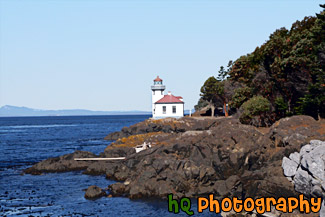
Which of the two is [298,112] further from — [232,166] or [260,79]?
[232,166]

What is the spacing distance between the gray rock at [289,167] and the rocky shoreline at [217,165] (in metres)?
0.38

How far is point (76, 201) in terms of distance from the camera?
107ft

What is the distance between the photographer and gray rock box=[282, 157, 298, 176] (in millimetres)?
29128

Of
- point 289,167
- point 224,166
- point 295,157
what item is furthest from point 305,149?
point 224,166

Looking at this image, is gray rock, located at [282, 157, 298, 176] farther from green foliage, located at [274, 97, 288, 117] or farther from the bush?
the bush

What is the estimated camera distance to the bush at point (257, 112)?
53844mm

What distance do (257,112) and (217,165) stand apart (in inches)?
790

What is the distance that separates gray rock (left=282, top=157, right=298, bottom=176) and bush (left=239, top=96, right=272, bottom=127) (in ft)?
77.3

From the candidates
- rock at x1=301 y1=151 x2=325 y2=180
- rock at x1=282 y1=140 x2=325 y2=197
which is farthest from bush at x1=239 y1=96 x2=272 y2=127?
rock at x1=301 y1=151 x2=325 y2=180

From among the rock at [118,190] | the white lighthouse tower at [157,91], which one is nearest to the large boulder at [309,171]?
the rock at [118,190]

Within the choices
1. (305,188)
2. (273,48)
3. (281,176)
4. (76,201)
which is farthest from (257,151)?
(273,48)

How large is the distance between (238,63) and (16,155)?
43549mm

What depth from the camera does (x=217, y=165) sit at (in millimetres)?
36406

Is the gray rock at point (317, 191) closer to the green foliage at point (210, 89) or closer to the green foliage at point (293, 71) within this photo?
the green foliage at point (293, 71)
